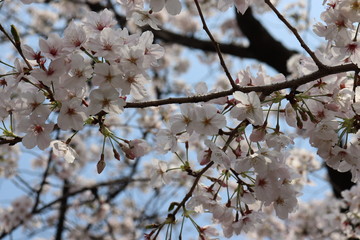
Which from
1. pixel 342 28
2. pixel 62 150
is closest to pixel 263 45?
pixel 342 28

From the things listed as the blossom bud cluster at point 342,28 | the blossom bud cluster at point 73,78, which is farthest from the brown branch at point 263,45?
the blossom bud cluster at point 73,78

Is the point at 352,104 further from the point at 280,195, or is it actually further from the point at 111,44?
the point at 111,44

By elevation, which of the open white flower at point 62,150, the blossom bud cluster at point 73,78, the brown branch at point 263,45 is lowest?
the open white flower at point 62,150

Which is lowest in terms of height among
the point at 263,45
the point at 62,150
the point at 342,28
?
the point at 62,150

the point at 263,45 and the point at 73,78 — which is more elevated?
the point at 263,45

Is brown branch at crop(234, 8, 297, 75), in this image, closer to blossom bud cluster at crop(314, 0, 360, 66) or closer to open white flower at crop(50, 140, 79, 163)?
blossom bud cluster at crop(314, 0, 360, 66)

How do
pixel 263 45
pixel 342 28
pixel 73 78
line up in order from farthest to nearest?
1. pixel 263 45
2. pixel 342 28
3. pixel 73 78

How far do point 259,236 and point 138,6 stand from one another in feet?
23.1

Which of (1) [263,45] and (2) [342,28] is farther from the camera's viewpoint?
(1) [263,45]

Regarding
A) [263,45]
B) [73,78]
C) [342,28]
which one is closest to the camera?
[73,78]

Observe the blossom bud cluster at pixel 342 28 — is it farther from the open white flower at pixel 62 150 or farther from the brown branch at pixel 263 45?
the brown branch at pixel 263 45

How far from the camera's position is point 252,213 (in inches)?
60.7

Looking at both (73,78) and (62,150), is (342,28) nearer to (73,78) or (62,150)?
(73,78)

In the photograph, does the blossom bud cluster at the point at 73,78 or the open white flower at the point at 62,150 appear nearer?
the blossom bud cluster at the point at 73,78
